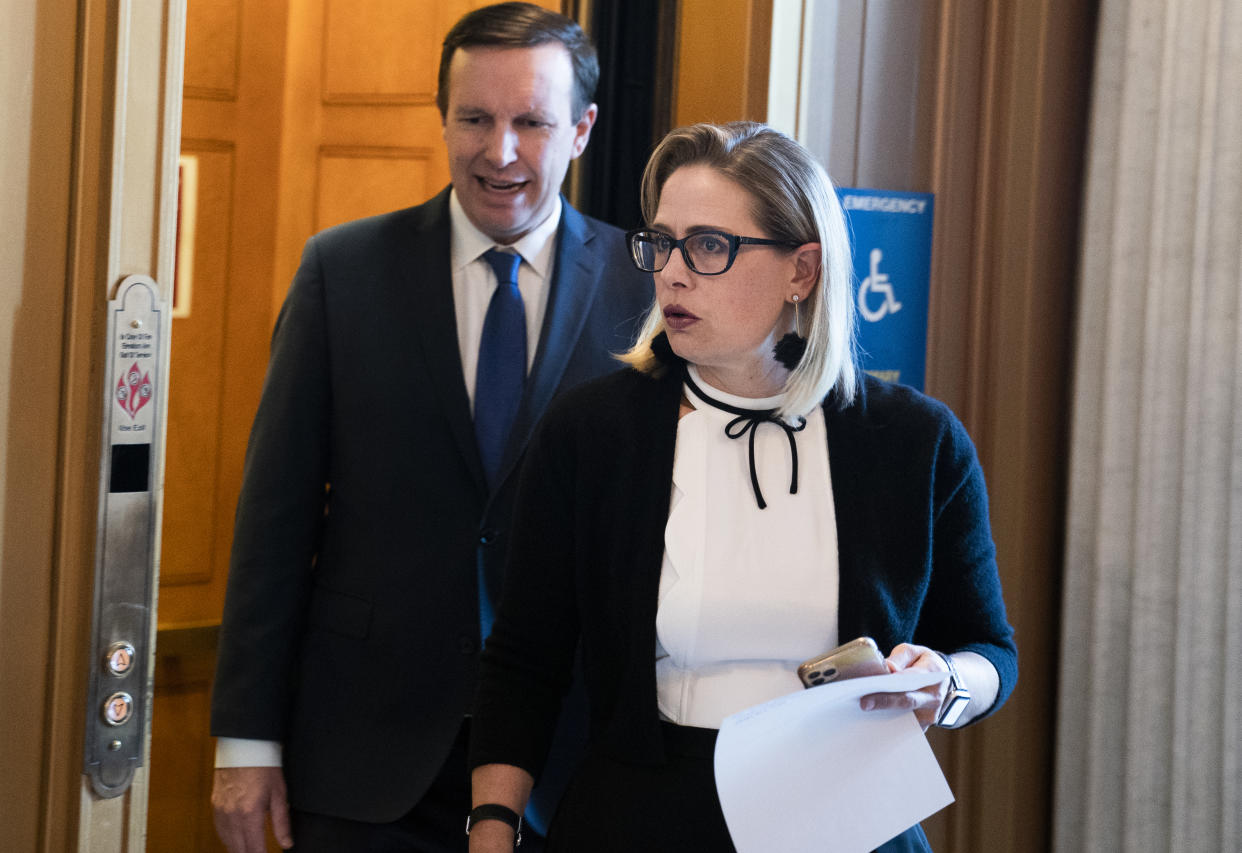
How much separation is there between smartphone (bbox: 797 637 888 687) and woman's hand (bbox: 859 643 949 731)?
0.15ft

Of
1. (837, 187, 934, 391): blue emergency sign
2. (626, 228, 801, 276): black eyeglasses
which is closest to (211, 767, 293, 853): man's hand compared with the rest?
(626, 228, 801, 276): black eyeglasses

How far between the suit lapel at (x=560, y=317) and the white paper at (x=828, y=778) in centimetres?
62

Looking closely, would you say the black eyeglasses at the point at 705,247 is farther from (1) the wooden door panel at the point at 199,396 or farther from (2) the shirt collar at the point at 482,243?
(1) the wooden door panel at the point at 199,396

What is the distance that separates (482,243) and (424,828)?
886 millimetres

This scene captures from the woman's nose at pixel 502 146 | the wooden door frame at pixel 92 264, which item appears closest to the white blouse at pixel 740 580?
the woman's nose at pixel 502 146

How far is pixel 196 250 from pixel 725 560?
2160 millimetres

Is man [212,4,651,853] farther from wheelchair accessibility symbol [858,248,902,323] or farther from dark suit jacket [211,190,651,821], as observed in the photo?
wheelchair accessibility symbol [858,248,902,323]

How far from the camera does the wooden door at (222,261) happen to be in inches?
125

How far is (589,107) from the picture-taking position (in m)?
2.07

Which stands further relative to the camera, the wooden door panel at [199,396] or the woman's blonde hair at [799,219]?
the wooden door panel at [199,396]

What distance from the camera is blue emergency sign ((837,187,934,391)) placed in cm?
235

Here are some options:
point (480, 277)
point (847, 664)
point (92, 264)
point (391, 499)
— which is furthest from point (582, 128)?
point (847, 664)

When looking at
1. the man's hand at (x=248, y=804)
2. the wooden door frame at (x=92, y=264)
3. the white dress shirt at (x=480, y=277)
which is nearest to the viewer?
the wooden door frame at (x=92, y=264)

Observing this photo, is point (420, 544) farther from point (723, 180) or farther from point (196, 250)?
point (196, 250)
